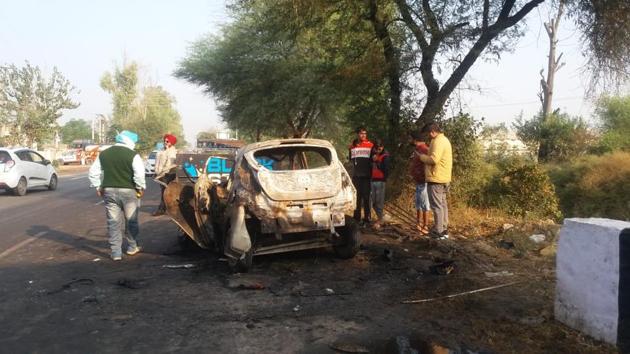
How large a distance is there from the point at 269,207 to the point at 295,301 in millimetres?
1476

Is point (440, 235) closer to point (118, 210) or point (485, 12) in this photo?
point (118, 210)

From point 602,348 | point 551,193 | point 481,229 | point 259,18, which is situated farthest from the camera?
point 259,18

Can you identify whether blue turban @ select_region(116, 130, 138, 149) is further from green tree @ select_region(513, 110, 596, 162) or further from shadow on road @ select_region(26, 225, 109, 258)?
green tree @ select_region(513, 110, 596, 162)

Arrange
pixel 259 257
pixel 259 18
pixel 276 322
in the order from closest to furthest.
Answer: pixel 276 322, pixel 259 257, pixel 259 18

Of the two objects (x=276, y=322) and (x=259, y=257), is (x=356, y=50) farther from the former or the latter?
(x=276, y=322)

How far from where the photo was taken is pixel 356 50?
502 inches

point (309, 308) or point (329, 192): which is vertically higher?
point (329, 192)

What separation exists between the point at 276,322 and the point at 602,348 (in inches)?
104

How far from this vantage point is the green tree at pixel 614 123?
857 inches

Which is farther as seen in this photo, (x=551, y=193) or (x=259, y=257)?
(x=551, y=193)

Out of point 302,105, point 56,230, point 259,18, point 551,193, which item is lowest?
point 56,230

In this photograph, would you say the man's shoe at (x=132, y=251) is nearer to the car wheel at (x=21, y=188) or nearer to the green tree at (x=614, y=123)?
the car wheel at (x=21, y=188)

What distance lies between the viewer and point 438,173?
26.6 ft

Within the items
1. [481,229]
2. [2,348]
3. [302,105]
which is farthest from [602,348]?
[302,105]
